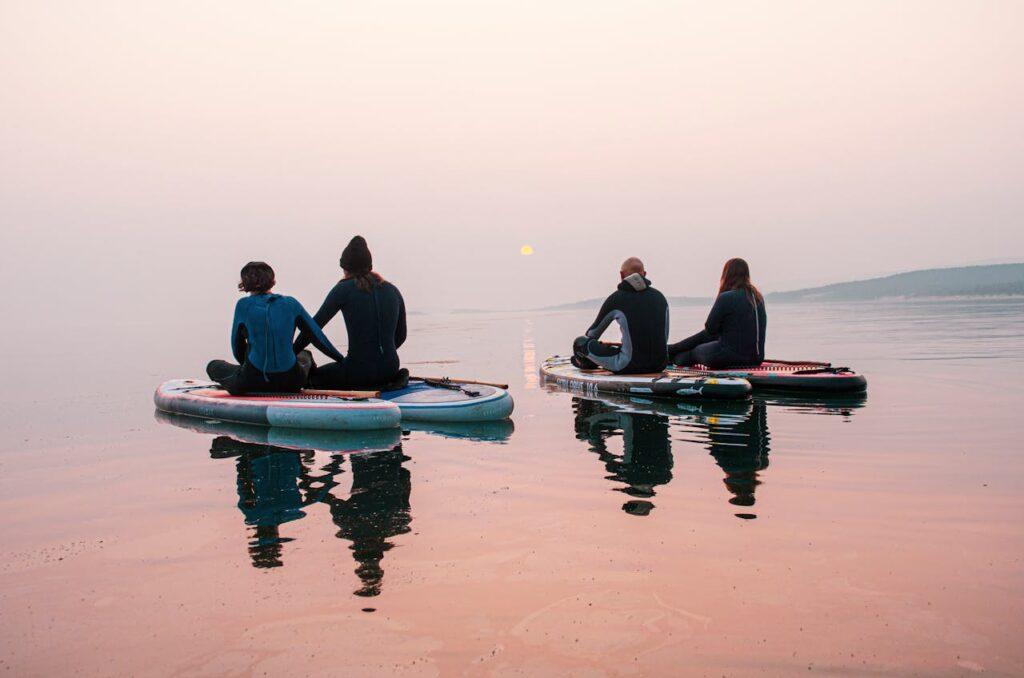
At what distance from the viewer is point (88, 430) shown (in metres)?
12.6

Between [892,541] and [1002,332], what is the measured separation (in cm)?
3250

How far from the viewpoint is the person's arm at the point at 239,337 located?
36.5 ft

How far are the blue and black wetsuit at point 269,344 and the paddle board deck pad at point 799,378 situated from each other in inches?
271

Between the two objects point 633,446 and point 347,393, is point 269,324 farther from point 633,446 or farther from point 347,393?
point 633,446

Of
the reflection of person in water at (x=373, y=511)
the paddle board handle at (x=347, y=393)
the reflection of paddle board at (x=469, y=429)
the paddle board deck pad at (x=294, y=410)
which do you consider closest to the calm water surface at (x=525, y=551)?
the reflection of person in water at (x=373, y=511)

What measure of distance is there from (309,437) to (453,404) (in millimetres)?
2165

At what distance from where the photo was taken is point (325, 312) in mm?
11688

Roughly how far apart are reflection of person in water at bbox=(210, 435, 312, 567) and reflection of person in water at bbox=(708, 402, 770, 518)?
3.75 metres

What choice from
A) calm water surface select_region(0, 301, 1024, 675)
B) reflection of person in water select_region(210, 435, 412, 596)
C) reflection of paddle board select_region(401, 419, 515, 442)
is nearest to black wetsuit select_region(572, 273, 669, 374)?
reflection of paddle board select_region(401, 419, 515, 442)

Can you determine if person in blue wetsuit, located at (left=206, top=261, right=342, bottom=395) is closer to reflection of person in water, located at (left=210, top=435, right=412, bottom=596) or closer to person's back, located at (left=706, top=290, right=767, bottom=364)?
reflection of person in water, located at (left=210, top=435, right=412, bottom=596)

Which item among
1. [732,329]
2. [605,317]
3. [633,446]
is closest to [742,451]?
[633,446]

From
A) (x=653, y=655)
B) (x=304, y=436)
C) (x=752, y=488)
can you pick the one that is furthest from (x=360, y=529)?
(x=304, y=436)

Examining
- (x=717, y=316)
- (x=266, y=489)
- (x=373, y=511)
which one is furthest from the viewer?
(x=717, y=316)

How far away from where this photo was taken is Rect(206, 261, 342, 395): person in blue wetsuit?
436 inches
